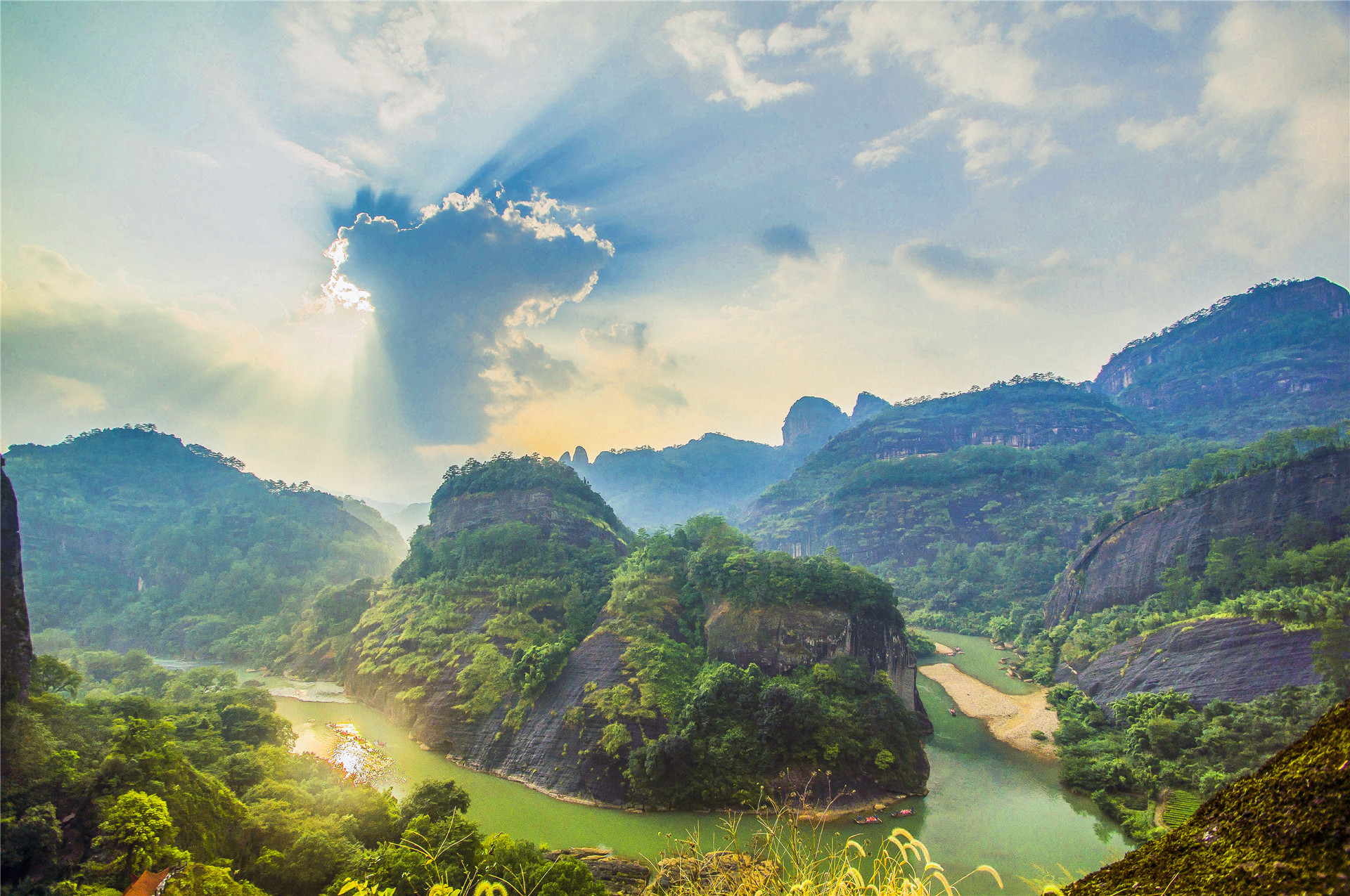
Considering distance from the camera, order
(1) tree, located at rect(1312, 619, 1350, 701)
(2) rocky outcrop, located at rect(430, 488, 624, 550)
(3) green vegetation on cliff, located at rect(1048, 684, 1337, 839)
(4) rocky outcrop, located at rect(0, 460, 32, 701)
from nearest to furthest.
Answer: (4) rocky outcrop, located at rect(0, 460, 32, 701) < (3) green vegetation on cliff, located at rect(1048, 684, 1337, 839) < (1) tree, located at rect(1312, 619, 1350, 701) < (2) rocky outcrop, located at rect(430, 488, 624, 550)

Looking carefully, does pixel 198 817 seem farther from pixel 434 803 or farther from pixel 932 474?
pixel 932 474

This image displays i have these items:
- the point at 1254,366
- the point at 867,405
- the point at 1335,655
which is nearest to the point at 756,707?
the point at 1335,655

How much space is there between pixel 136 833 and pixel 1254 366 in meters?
101

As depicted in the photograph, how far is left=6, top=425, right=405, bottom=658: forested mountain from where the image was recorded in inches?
1641

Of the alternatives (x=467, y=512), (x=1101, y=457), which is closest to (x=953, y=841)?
(x=467, y=512)

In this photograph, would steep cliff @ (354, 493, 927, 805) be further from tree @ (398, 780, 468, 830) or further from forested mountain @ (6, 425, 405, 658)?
forested mountain @ (6, 425, 405, 658)

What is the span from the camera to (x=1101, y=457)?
194ft

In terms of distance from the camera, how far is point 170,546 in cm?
4838

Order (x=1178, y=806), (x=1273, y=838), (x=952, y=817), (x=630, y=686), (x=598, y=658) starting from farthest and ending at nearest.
Result: 1. (x=598, y=658)
2. (x=630, y=686)
3. (x=952, y=817)
4. (x=1178, y=806)
5. (x=1273, y=838)

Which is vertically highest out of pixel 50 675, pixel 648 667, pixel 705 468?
pixel 705 468

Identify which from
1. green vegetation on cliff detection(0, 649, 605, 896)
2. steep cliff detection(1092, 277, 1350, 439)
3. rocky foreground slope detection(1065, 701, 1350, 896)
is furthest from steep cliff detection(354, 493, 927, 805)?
steep cliff detection(1092, 277, 1350, 439)

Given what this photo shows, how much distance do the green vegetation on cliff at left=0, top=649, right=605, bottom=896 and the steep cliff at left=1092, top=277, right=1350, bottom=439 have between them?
81.0 meters

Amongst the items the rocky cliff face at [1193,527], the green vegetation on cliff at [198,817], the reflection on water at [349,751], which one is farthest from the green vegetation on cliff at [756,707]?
the rocky cliff face at [1193,527]

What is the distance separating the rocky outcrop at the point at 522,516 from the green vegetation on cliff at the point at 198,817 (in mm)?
20090
